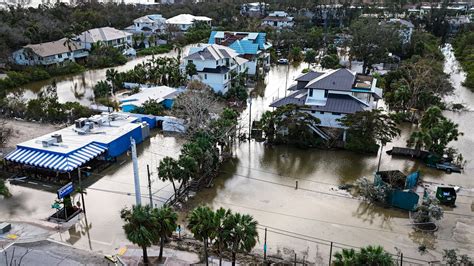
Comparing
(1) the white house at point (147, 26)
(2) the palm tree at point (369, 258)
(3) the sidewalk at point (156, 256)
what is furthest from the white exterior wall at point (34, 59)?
(2) the palm tree at point (369, 258)

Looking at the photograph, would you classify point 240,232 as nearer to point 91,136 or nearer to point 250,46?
point 91,136

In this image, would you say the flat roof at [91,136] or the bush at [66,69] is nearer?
the flat roof at [91,136]

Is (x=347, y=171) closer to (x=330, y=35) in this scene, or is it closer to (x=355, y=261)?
(x=355, y=261)

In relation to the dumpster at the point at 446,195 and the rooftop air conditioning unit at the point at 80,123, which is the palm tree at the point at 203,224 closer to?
the dumpster at the point at 446,195

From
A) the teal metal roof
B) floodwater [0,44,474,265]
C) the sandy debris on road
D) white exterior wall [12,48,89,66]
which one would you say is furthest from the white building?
floodwater [0,44,474,265]

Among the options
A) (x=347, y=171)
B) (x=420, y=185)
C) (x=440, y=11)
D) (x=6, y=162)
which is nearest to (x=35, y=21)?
(x=6, y=162)

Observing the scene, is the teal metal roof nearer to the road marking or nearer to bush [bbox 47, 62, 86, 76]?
bush [bbox 47, 62, 86, 76]

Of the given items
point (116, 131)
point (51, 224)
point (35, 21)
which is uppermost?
point (35, 21)

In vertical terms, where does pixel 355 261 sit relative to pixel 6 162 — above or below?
above
